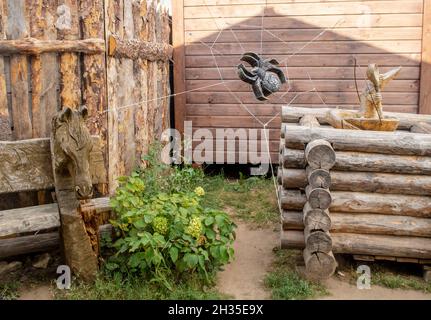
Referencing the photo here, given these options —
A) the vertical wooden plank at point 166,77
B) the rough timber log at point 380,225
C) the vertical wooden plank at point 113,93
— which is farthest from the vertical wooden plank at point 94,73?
the vertical wooden plank at point 166,77

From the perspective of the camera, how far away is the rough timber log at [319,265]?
4.35 metres

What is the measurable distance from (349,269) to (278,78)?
7.04ft

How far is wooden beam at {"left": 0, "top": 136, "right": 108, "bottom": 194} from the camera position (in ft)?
13.7

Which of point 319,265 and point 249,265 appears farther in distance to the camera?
point 249,265

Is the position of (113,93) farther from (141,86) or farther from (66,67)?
(141,86)

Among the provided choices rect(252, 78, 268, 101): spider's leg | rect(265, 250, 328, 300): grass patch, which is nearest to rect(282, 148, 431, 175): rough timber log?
rect(265, 250, 328, 300): grass patch

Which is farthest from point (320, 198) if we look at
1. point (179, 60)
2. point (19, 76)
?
point (179, 60)

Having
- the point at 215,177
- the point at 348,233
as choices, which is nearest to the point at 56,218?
the point at 348,233

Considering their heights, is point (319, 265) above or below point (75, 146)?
below

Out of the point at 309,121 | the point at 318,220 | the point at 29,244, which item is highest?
the point at 309,121

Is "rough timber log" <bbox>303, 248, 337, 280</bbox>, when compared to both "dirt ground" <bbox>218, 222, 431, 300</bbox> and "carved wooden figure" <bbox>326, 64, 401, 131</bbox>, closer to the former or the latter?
"dirt ground" <bbox>218, 222, 431, 300</bbox>

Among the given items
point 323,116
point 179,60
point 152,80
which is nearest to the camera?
point 323,116

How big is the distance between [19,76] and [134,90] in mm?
1857

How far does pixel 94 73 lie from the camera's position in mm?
4758
